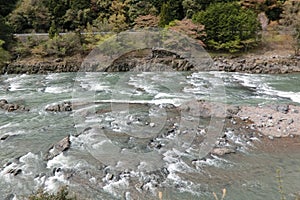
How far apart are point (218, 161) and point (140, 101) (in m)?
6.74

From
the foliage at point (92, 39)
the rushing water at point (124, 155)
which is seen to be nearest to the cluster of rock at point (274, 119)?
the rushing water at point (124, 155)

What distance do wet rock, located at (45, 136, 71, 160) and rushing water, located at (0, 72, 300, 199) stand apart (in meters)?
→ 0.18

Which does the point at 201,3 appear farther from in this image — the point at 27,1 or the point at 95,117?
the point at 95,117

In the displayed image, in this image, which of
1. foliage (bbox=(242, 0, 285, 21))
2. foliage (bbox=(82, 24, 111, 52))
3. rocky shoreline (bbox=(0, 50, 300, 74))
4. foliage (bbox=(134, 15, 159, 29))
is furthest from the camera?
foliage (bbox=(242, 0, 285, 21))

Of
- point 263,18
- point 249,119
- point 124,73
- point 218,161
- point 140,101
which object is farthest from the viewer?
point 263,18

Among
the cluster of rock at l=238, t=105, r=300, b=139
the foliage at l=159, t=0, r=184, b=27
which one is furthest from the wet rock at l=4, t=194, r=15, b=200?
the foliage at l=159, t=0, r=184, b=27

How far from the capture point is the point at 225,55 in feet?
81.5

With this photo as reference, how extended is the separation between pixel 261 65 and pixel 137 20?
11266 mm

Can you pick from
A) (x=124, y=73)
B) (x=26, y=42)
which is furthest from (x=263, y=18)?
(x=26, y=42)

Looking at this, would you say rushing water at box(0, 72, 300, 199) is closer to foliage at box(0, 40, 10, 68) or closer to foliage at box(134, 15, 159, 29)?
foliage at box(0, 40, 10, 68)

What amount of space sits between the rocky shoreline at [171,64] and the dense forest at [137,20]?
3.57ft

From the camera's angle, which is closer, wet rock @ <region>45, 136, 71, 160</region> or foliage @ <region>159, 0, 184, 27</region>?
wet rock @ <region>45, 136, 71, 160</region>

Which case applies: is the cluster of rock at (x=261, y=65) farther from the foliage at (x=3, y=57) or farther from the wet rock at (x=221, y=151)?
the foliage at (x=3, y=57)

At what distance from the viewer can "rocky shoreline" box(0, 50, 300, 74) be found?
72.5ft
